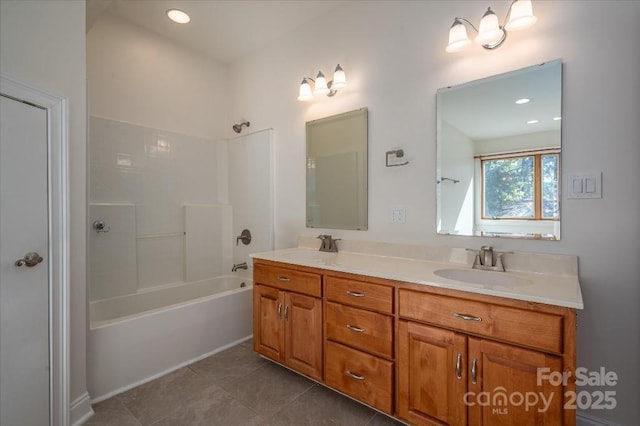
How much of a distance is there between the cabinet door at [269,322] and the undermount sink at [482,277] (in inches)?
41.6

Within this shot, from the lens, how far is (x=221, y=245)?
3.21 meters

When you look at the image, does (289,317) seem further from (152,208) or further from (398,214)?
(152,208)

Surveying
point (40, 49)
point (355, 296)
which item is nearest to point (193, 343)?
point (355, 296)

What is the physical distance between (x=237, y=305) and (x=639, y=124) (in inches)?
108

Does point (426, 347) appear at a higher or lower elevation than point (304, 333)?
higher

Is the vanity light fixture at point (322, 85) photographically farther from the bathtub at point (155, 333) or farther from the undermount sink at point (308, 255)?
the bathtub at point (155, 333)

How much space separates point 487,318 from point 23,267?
2027 millimetres

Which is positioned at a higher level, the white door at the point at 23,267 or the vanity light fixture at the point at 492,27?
the vanity light fixture at the point at 492,27

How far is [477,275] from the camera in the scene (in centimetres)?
157

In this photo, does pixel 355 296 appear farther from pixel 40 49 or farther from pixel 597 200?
pixel 40 49

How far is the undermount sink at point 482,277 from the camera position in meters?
1.45

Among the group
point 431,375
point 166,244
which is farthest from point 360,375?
point 166,244

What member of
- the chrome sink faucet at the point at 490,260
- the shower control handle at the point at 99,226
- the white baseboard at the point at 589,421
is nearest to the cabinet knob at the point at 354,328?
the chrome sink faucet at the point at 490,260

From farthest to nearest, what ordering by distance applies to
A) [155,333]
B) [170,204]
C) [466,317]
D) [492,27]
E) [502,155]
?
[170,204], [155,333], [502,155], [492,27], [466,317]
